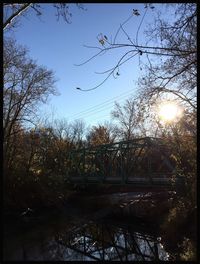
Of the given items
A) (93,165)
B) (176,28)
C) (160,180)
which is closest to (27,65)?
(93,165)

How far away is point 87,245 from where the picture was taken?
13180 millimetres

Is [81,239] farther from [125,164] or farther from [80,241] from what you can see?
[125,164]

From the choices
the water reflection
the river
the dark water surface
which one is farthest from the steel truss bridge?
the water reflection

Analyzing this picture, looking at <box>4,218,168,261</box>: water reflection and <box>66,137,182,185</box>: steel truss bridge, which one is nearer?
<box>4,218,168,261</box>: water reflection

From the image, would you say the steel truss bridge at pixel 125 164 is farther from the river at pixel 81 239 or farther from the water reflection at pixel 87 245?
the water reflection at pixel 87 245

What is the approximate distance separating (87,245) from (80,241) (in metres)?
0.59

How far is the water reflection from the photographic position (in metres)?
11.5

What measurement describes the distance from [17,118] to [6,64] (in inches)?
142

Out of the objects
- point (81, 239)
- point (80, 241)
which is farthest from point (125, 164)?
point (80, 241)

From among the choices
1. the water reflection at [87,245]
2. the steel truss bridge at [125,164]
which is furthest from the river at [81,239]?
the steel truss bridge at [125,164]

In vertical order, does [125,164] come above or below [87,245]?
above

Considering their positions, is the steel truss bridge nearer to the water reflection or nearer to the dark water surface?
the dark water surface

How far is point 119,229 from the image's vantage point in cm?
1588

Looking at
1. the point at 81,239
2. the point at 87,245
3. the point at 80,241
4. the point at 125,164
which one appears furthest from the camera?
the point at 125,164
